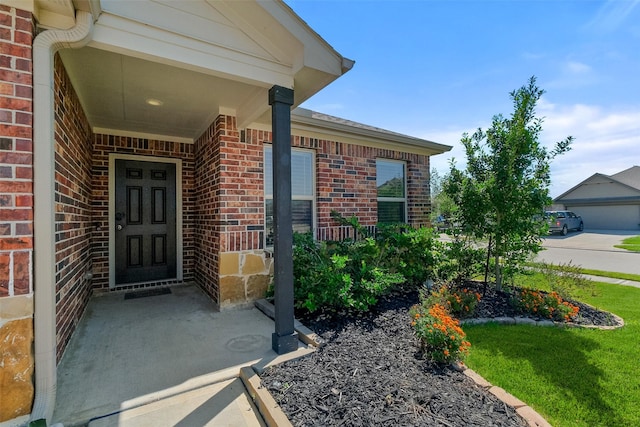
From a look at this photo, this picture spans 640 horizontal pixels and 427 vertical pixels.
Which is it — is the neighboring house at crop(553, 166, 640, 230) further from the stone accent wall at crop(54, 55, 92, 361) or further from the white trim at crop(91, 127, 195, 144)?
the stone accent wall at crop(54, 55, 92, 361)

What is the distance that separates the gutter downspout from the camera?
1.73 metres

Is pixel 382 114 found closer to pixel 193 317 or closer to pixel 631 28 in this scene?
pixel 631 28

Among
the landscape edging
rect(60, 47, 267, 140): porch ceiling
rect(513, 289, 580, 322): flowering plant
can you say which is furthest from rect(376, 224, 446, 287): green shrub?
rect(60, 47, 267, 140): porch ceiling

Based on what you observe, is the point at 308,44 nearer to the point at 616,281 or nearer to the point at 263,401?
the point at 263,401

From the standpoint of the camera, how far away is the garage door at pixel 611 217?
21.3 meters

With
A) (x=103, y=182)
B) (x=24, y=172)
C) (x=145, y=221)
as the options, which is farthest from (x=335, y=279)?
(x=103, y=182)

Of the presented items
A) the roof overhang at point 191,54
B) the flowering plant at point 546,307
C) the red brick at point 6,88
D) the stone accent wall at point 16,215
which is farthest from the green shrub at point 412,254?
the red brick at point 6,88

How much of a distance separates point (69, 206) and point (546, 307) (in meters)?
5.52

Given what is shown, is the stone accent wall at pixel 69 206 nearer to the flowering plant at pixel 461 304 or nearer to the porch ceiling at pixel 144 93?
the porch ceiling at pixel 144 93

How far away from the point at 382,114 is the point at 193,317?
21.4 ft

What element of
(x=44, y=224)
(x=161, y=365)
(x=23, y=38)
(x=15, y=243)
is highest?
(x=23, y=38)

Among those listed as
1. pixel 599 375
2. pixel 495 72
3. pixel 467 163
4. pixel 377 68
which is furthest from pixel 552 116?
pixel 599 375

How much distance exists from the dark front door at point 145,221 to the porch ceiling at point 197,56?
137 cm

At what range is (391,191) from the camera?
5.68 meters
